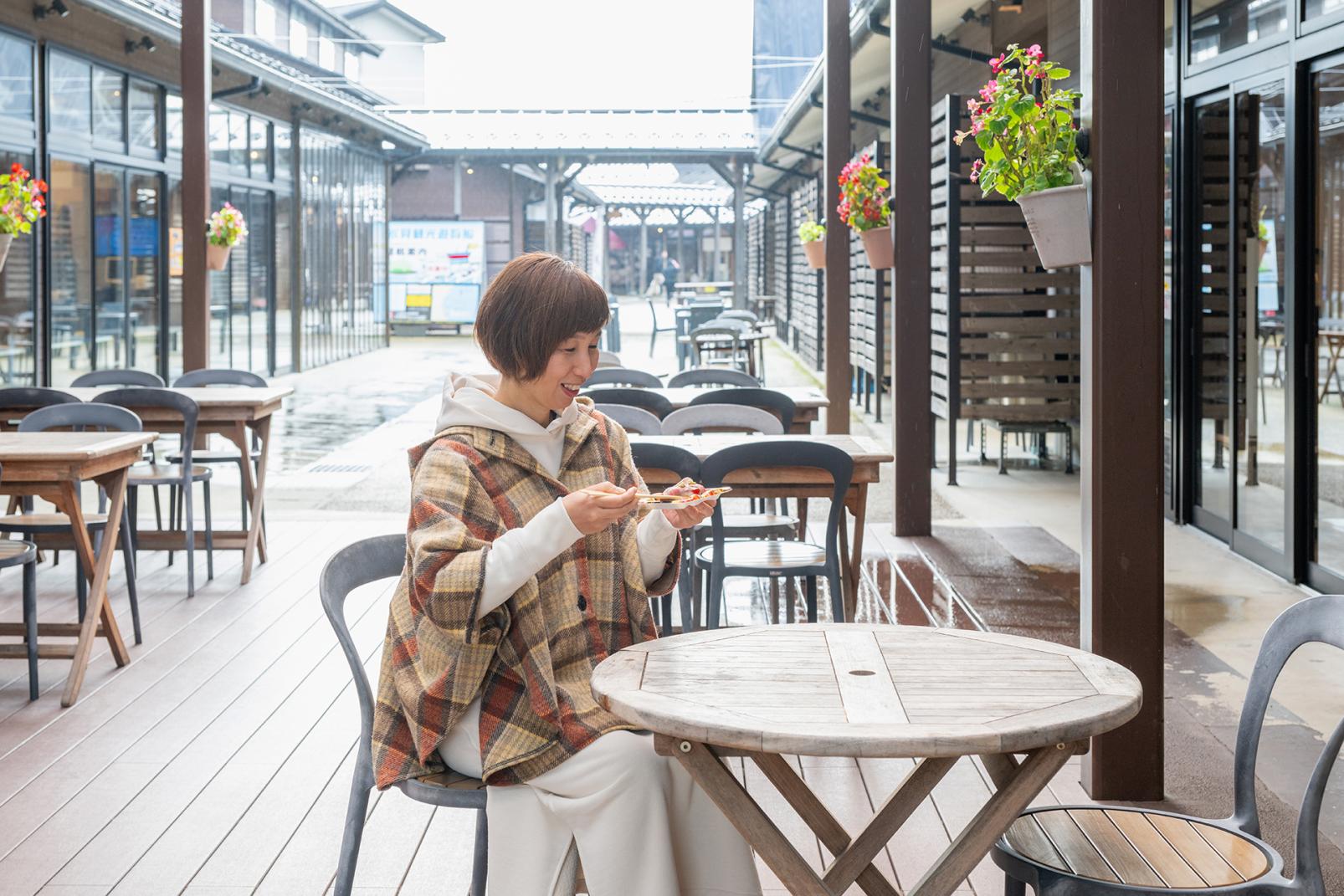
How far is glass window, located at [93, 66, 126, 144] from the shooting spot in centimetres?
1190

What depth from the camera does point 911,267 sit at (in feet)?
24.1

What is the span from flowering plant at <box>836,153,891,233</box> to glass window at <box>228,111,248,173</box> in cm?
1002

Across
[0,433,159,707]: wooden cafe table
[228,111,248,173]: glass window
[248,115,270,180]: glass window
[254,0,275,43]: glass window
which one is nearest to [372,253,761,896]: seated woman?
[0,433,159,707]: wooden cafe table

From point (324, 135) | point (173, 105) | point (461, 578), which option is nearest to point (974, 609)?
point (461, 578)

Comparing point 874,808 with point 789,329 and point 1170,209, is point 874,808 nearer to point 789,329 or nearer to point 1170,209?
point 1170,209

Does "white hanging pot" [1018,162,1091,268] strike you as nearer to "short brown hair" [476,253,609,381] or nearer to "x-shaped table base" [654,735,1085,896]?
"short brown hair" [476,253,609,381]

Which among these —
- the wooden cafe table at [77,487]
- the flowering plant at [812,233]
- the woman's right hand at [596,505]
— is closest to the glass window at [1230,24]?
the flowering plant at [812,233]

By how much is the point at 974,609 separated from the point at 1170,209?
2.95m

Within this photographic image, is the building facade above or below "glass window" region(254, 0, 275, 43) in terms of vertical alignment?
below

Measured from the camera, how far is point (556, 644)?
2.34 m

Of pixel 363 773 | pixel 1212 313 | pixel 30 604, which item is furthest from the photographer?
pixel 1212 313

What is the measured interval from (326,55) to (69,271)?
49.6 feet

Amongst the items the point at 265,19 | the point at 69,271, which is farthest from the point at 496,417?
the point at 265,19

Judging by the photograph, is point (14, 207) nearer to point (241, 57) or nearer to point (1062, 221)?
point (1062, 221)
